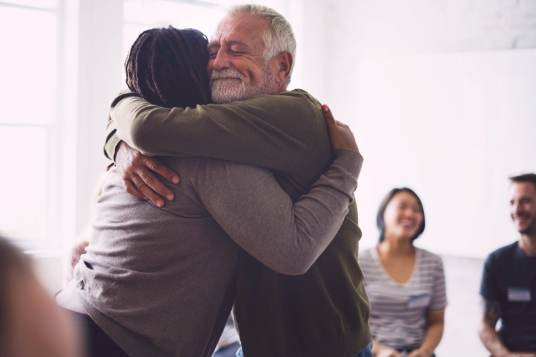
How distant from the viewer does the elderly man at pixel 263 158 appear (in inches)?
40.5

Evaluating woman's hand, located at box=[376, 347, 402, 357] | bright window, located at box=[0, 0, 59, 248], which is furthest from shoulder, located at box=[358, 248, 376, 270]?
bright window, located at box=[0, 0, 59, 248]

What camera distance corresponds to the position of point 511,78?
389 centimetres

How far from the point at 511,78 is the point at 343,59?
6.01ft

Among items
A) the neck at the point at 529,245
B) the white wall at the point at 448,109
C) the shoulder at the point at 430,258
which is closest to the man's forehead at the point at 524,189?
the neck at the point at 529,245

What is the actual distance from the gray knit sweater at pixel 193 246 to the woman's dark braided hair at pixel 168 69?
0.16m

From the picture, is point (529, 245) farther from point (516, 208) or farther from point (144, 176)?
point (144, 176)

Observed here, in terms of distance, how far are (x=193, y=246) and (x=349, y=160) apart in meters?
0.43

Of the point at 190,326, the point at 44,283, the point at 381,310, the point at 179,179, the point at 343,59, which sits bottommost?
the point at 381,310

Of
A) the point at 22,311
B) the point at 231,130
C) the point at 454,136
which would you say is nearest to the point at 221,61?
the point at 231,130

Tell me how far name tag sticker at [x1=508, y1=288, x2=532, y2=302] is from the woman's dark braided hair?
91.4 inches

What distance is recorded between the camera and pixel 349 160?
3.83 feet

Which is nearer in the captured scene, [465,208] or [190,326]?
[190,326]

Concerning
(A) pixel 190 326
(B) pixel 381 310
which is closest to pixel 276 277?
(A) pixel 190 326

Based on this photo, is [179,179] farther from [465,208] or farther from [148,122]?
[465,208]
